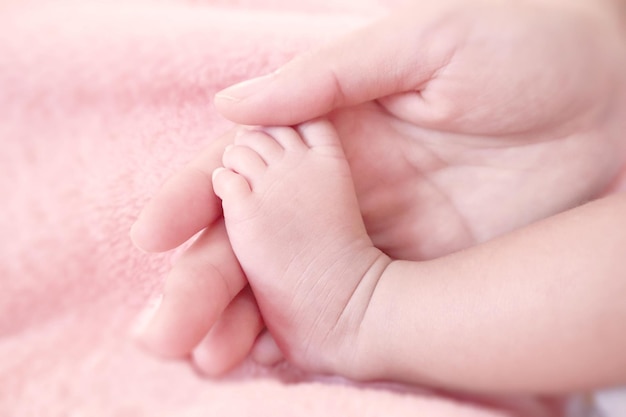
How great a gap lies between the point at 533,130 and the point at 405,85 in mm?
168

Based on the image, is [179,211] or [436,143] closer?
[179,211]

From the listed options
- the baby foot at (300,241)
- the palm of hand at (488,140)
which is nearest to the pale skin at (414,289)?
the baby foot at (300,241)

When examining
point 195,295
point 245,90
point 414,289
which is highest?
point 245,90

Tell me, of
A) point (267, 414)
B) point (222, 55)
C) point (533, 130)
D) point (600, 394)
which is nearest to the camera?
point (267, 414)

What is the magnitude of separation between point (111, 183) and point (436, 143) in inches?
15.1

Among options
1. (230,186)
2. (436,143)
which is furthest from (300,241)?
(436,143)

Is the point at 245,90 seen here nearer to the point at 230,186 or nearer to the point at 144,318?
the point at 230,186

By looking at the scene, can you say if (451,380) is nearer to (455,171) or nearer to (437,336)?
(437,336)

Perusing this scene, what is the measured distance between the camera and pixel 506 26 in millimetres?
729

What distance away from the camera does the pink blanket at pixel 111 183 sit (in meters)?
0.61

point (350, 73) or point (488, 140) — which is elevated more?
point (350, 73)

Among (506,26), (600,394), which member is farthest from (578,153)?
(600,394)

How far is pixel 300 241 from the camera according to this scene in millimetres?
646

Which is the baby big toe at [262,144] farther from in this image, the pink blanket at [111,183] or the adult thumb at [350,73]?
the pink blanket at [111,183]
